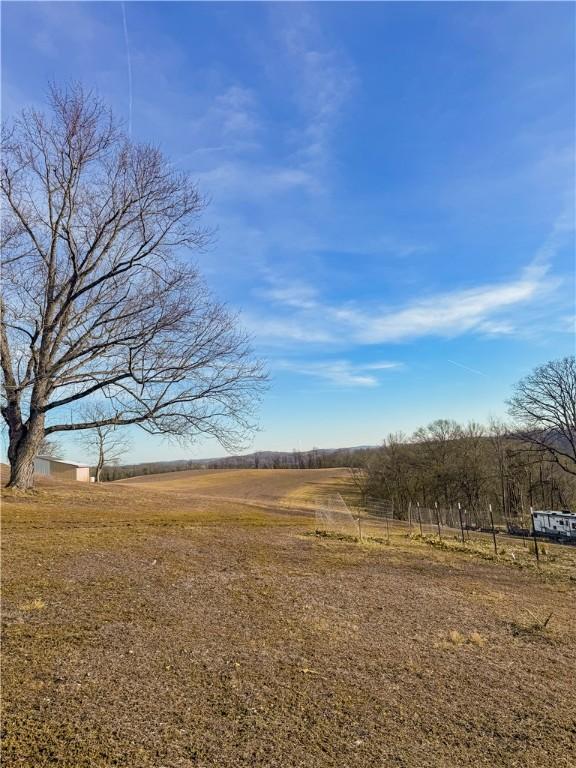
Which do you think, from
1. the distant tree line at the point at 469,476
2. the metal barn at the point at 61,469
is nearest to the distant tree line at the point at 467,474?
the distant tree line at the point at 469,476

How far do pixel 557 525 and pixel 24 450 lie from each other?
2831 cm

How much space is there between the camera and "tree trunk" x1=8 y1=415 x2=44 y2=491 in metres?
12.1

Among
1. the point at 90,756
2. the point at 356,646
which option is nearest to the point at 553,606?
the point at 356,646

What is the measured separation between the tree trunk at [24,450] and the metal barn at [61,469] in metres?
34.7

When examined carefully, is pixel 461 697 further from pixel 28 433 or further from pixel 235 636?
pixel 28 433

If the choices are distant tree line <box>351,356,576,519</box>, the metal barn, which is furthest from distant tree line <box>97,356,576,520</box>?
the metal barn

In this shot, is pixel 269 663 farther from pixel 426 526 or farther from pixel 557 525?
pixel 557 525

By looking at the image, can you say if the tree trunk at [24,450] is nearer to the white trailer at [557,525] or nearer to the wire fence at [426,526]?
the wire fence at [426,526]

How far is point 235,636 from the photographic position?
443 centimetres

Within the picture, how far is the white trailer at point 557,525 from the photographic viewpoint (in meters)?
26.7

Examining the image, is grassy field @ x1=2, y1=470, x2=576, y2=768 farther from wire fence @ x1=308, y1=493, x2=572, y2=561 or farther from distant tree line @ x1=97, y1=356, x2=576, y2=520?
distant tree line @ x1=97, y1=356, x2=576, y2=520

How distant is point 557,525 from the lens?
27.9 metres

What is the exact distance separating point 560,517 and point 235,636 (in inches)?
1142

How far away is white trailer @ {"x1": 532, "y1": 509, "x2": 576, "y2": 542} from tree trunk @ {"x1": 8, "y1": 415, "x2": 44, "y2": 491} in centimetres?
2486
